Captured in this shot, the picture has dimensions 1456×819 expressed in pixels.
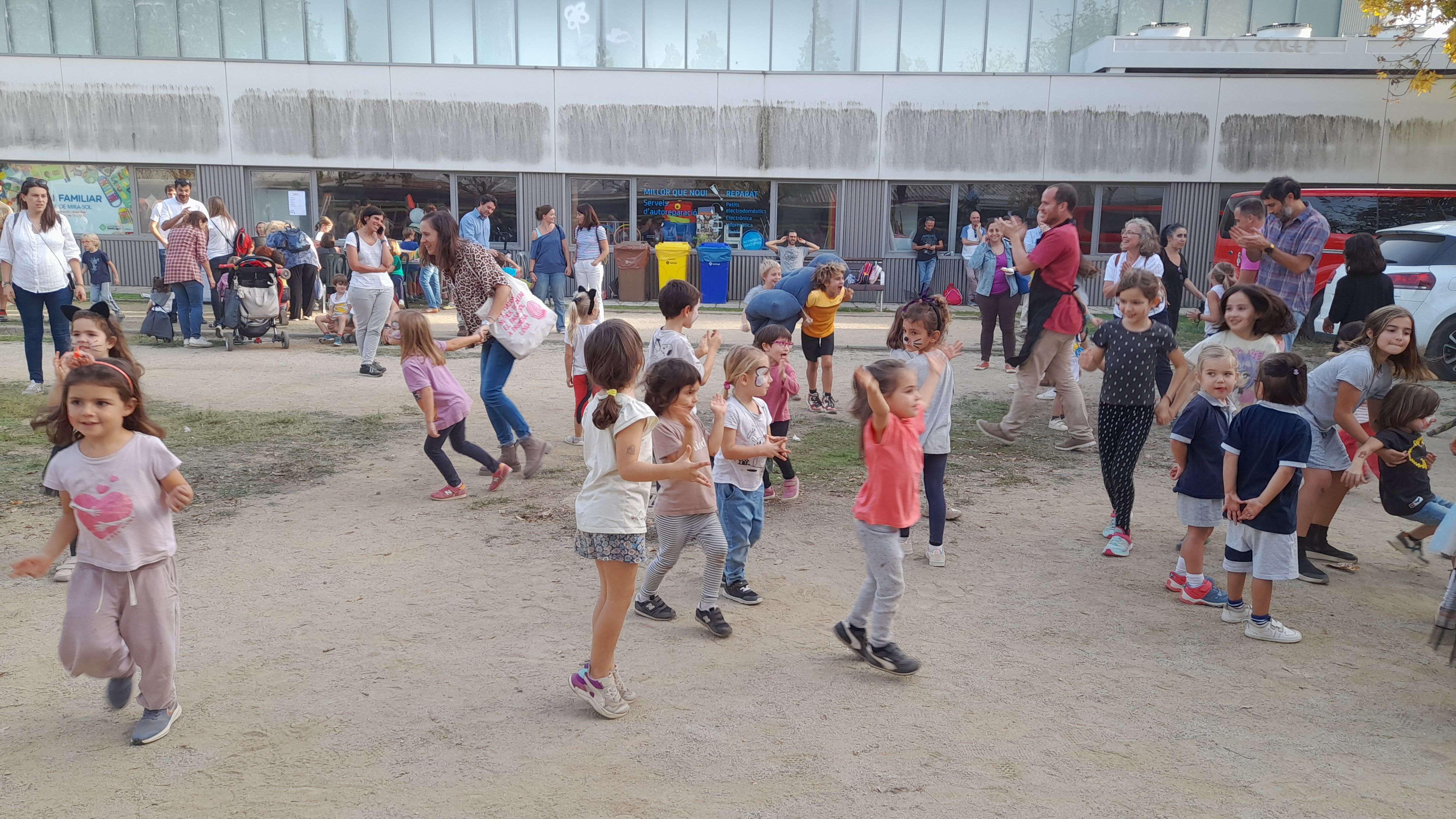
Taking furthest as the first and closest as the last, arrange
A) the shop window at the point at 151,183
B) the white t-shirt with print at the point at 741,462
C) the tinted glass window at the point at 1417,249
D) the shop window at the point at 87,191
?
1. the shop window at the point at 151,183
2. the shop window at the point at 87,191
3. the tinted glass window at the point at 1417,249
4. the white t-shirt with print at the point at 741,462

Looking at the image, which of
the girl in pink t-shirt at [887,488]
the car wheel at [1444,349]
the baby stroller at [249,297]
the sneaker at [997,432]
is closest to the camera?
the girl in pink t-shirt at [887,488]

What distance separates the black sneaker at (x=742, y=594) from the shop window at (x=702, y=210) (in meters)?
16.3

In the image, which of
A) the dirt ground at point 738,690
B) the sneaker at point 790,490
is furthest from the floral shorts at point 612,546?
the sneaker at point 790,490

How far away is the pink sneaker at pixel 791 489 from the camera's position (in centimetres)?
677

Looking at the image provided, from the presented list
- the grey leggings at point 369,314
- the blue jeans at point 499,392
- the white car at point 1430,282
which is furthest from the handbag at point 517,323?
the white car at point 1430,282

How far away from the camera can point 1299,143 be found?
20.0 meters

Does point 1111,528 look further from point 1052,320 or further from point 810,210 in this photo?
point 810,210

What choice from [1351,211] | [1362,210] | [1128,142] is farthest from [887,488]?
[1128,142]

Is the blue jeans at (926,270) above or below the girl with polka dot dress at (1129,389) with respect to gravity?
above

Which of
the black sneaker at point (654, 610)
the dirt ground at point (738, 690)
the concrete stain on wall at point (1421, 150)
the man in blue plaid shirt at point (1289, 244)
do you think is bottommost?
the dirt ground at point (738, 690)

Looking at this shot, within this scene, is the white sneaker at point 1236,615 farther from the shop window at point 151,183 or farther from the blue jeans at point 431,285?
the shop window at point 151,183

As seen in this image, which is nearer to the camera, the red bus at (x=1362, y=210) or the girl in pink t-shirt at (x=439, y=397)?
the girl in pink t-shirt at (x=439, y=397)

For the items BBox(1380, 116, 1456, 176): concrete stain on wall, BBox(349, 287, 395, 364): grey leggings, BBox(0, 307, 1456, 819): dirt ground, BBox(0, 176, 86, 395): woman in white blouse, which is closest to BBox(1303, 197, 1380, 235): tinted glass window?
BBox(1380, 116, 1456, 176): concrete stain on wall

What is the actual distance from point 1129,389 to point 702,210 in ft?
52.2
